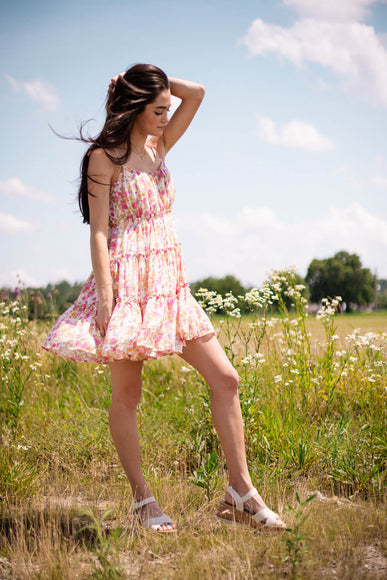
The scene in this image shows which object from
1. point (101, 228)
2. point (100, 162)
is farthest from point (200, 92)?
point (101, 228)

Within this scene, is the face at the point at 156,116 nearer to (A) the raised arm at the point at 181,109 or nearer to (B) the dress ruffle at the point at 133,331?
(A) the raised arm at the point at 181,109

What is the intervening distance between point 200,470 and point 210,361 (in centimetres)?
66

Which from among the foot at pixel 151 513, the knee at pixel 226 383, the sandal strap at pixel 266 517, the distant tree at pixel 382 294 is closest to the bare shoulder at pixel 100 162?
the knee at pixel 226 383

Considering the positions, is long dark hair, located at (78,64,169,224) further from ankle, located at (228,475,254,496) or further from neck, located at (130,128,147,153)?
ankle, located at (228,475,254,496)

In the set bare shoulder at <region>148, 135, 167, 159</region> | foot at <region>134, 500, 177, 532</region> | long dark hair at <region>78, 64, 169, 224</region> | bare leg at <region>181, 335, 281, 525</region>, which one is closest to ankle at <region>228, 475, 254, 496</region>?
bare leg at <region>181, 335, 281, 525</region>

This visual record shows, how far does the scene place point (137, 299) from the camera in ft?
7.60

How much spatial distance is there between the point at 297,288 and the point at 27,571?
2.48m

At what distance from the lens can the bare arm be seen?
2.27 meters

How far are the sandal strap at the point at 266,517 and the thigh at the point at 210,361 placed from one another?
0.56m

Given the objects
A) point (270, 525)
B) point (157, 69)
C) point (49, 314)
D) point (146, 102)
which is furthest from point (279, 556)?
point (49, 314)

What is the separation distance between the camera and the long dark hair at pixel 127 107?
2.36 m

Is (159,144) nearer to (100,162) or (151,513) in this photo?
(100,162)

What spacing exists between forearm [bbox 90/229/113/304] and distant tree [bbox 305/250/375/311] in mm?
33514

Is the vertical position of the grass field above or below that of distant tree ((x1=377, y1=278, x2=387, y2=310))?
below
